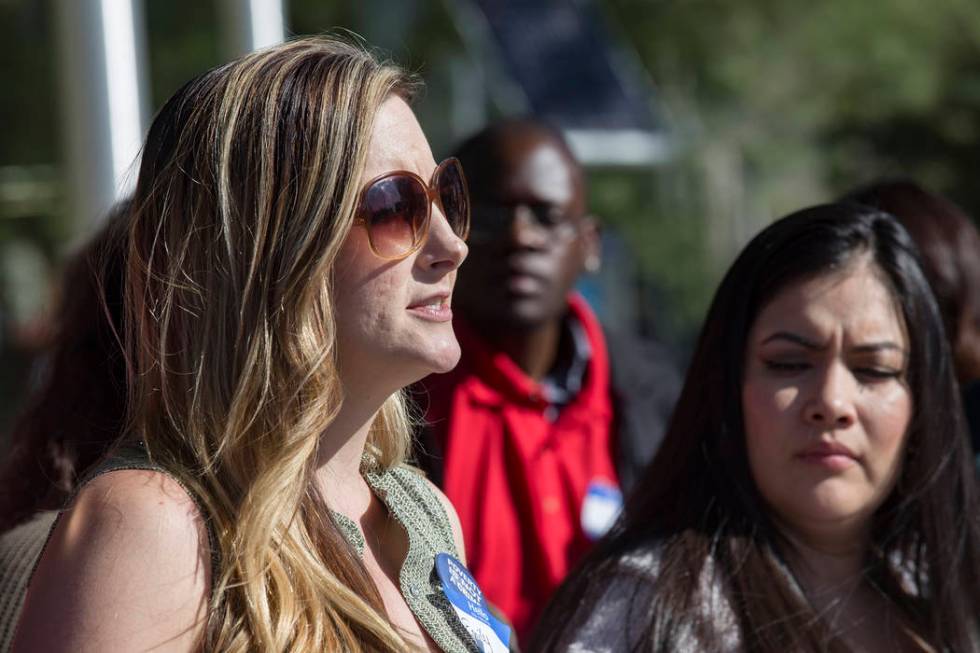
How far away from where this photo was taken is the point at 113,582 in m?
1.47

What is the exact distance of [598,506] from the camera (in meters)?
3.54

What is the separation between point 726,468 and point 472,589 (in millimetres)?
738

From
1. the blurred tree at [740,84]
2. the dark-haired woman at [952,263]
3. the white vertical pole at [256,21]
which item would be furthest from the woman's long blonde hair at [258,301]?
the blurred tree at [740,84]

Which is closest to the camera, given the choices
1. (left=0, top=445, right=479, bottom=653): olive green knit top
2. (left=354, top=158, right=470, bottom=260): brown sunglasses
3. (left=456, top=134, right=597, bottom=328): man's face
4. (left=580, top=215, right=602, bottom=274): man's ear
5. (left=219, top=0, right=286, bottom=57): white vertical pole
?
(left=0, top=445, right=479, bottom=653): olive green knit top

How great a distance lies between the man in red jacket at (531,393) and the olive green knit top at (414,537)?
1.25 meters

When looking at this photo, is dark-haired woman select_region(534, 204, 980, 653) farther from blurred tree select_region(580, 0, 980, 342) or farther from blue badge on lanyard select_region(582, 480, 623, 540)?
blurred tree select_region(580, 0, 980, 342)

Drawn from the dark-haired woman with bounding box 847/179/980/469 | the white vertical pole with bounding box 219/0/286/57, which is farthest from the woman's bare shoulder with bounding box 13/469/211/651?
the white vertical pole with bounding box 219/0/286/57

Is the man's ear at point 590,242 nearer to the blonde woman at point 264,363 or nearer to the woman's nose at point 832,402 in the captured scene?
the woman's nose at point 832,402

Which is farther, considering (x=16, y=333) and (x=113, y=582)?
(x=16, y=333)

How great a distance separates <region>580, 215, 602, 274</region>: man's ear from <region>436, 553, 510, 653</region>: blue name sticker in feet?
7.30

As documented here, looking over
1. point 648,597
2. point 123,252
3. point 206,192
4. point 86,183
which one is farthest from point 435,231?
point 86,183

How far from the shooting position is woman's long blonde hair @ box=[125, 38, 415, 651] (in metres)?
1.64

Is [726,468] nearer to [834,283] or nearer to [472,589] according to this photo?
[834,283]

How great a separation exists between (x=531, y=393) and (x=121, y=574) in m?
2.33
